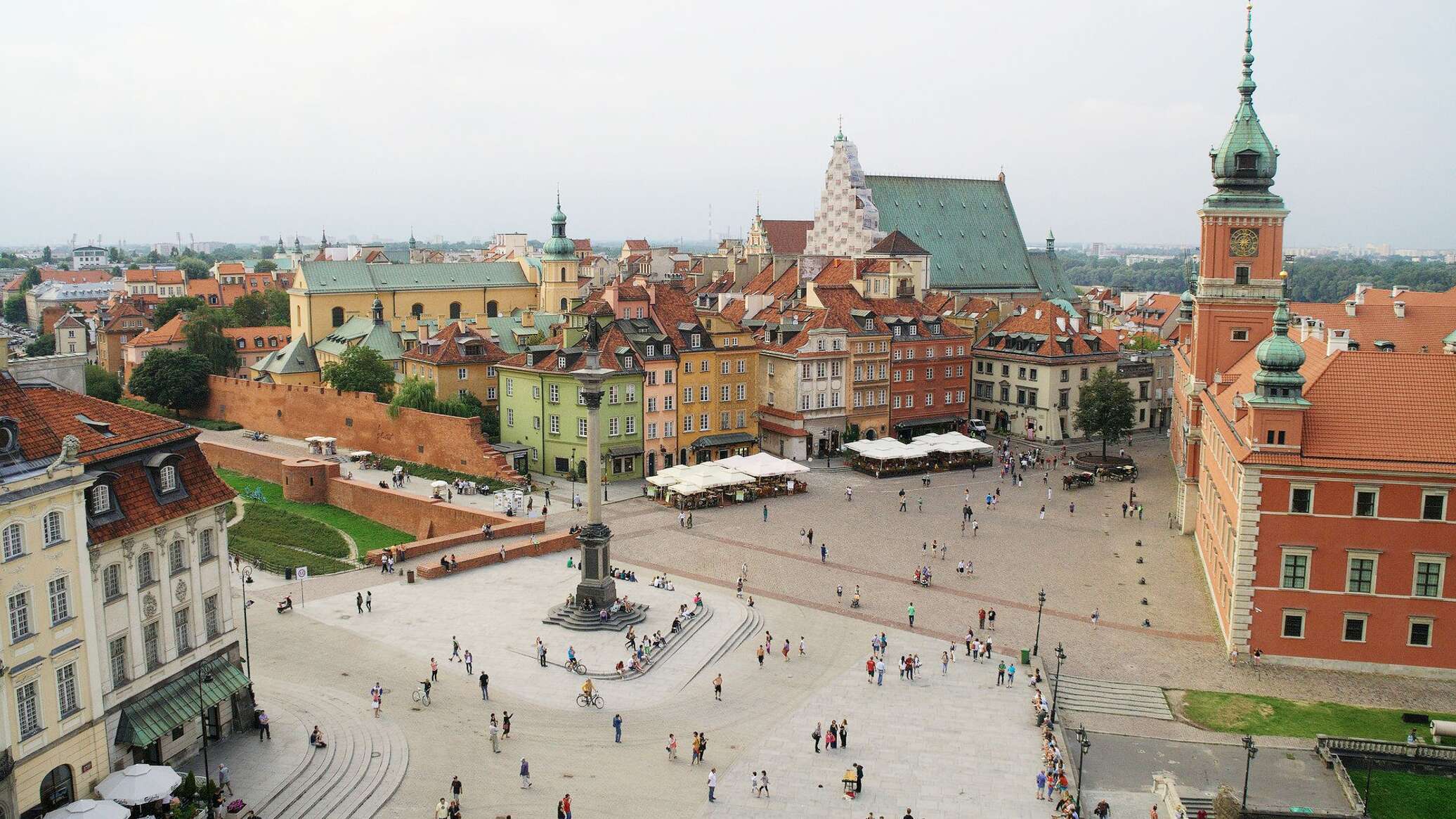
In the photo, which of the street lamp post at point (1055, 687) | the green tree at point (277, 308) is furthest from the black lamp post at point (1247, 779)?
the green tree at point (277, 308)

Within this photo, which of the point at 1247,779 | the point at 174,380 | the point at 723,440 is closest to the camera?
the point at 1247,779

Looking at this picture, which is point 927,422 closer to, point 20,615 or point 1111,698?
point 1111,698

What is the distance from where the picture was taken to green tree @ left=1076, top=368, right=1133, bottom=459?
71875 millimetres

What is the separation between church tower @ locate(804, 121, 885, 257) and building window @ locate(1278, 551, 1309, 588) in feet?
192

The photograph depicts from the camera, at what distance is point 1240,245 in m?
55.1

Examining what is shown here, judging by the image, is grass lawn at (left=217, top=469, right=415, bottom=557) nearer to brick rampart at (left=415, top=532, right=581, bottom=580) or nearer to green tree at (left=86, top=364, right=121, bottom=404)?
brick rampart at (left=415, top=532, right=581, bottom=580)

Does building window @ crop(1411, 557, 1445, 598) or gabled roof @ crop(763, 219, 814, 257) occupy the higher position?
gabled roof @ crop(763, 219, 814, 257)

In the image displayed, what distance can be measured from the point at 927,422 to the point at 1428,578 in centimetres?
4316

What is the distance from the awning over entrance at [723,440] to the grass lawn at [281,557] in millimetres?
23210

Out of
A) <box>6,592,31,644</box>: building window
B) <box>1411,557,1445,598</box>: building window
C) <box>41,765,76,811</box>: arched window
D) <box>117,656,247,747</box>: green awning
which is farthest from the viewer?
<box>1411,557,1445,598</box>: building window

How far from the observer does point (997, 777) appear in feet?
101

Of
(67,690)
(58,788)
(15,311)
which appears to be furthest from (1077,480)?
(15,311)

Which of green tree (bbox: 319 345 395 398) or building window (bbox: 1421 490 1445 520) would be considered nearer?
building window (bbox: 1421 490 1445 520)

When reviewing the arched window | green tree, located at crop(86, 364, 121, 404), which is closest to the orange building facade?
the arched window
